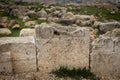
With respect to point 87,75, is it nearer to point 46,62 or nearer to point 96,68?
point 96,68

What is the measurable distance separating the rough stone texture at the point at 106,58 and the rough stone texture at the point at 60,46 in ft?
0.92

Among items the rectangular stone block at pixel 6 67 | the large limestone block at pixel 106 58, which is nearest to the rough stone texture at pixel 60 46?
the large limestone block at pixel 106 58

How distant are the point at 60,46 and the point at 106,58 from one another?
1159 millimetres

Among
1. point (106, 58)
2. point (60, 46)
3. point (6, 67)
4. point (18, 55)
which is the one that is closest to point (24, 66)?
point (18, 55)

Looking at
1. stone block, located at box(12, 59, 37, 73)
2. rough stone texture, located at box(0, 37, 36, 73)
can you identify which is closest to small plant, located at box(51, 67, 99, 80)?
stone block, located at box(12, 59, 37, 73)

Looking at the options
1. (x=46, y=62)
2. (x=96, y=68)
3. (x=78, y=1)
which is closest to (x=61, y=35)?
(x=46, y=62)

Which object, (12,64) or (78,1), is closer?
(12,64)

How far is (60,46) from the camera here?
671cm

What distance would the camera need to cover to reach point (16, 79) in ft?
21.5

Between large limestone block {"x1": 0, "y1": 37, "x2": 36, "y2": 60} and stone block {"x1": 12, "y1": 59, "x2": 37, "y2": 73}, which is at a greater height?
large limestone block {"x1": 0, "y1": 37, "x2": 36, "y2": 60}

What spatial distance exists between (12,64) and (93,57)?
6.25ft

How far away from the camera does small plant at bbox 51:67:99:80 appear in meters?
6.74

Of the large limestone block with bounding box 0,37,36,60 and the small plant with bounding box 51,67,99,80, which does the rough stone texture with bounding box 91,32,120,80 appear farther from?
the large limestone block with bounding box 0,37,36,60

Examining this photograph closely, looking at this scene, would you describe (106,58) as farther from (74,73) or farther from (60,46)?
(60,46)
